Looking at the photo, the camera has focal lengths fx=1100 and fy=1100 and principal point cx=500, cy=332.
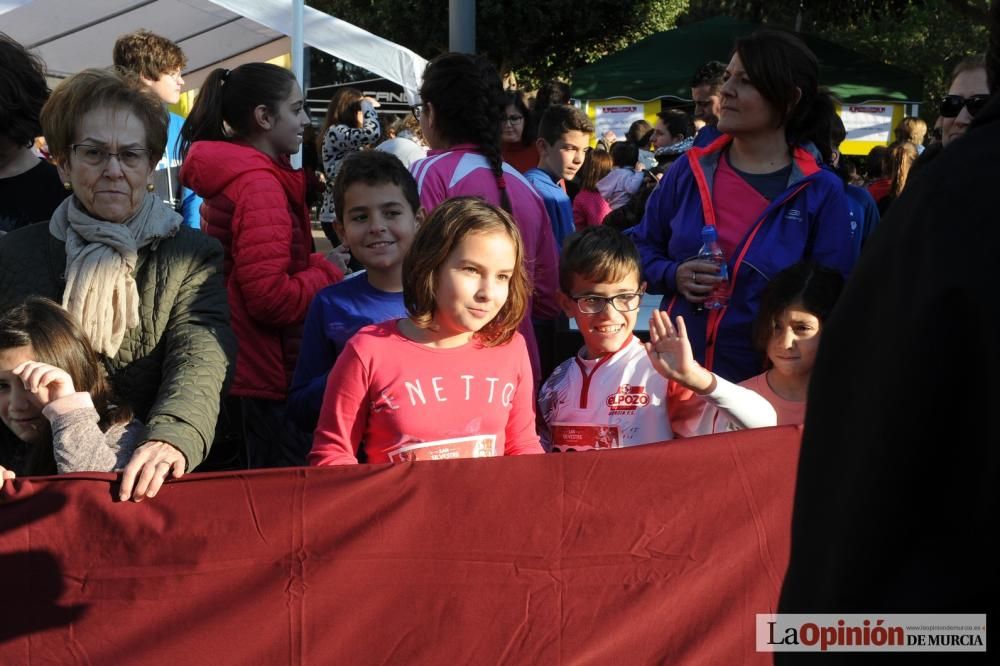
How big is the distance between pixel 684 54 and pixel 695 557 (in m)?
15.2

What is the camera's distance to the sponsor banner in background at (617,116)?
52.2ft

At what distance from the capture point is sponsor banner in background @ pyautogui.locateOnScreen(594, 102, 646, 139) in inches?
627

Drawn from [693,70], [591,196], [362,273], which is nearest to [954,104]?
[362,273]

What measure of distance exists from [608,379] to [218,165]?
1598mm

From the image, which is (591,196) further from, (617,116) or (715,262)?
(617,116)

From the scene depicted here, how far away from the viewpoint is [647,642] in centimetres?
282

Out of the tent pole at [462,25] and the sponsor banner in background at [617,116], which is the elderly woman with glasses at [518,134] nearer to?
the tent pole at [462,25]

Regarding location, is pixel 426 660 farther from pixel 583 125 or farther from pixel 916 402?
pixel 583 125

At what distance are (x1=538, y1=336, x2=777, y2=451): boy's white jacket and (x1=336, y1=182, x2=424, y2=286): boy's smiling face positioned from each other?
2.30ft

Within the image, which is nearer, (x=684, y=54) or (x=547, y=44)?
(x=684, y=54)

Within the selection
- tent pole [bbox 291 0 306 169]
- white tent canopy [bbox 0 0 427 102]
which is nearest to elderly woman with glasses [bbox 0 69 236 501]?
tent pole [bbox 291 0 306 169]

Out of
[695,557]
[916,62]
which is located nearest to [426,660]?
[695,557]

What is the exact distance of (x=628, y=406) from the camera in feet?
11.1

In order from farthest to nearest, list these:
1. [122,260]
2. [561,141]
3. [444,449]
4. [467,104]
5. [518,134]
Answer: [518,134] < [561,141] < [467,104] < [444,449] < [122,260]
